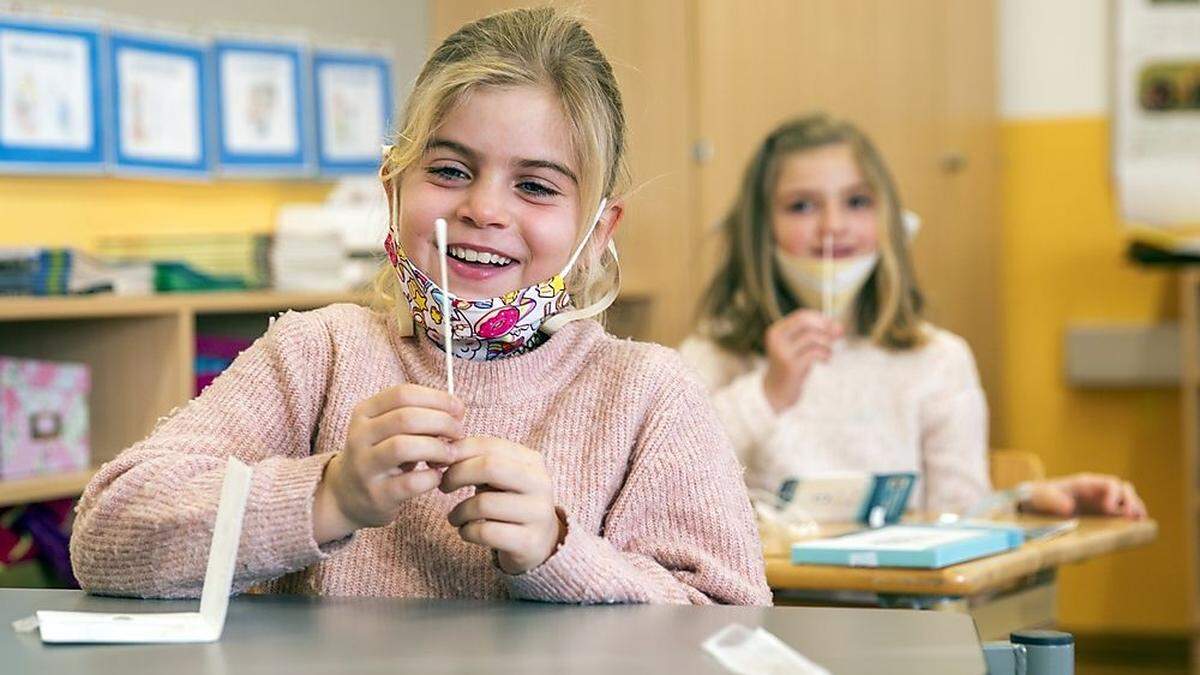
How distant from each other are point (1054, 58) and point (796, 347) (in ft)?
7.57

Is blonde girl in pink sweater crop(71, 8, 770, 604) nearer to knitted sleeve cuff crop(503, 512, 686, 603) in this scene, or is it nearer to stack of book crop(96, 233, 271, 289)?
knitted sleeve cuff crop(503, 512, 686, 603)

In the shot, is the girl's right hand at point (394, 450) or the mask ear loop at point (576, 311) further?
the mask ear loop at point (576, 311)

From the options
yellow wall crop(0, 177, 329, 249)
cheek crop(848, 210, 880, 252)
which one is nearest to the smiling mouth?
cheek crop(848, 210, 880, 252)

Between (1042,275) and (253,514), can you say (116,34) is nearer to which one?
(253,514)

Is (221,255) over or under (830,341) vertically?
over

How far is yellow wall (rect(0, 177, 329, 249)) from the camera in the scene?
313cm

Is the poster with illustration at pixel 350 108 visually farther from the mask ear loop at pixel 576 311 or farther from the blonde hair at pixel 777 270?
the mask ear loop at pixel 576 311

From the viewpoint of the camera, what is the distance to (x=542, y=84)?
57.1 inches

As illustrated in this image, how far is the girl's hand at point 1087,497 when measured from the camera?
247 cm

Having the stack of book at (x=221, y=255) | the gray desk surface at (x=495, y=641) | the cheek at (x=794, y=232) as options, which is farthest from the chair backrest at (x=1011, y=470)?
the gray desk surface at (x=495, y=641)

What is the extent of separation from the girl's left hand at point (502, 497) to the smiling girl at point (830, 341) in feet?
5.28

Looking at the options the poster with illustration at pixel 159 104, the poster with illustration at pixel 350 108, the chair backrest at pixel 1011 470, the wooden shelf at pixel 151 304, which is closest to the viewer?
the wooden shelf at pixel 151 304

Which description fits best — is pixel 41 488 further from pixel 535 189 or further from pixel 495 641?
pixel 495 641

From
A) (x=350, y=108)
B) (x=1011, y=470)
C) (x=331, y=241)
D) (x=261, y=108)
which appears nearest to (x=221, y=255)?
(x=331, y=241)
